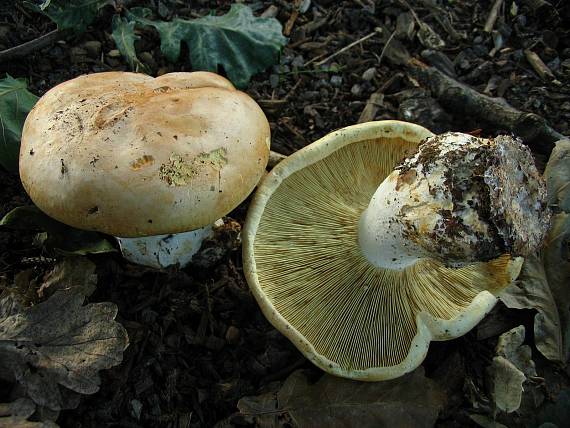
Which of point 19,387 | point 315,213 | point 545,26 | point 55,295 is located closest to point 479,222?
point 315,213

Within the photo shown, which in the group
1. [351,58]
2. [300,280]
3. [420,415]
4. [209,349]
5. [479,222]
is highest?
[479,222]

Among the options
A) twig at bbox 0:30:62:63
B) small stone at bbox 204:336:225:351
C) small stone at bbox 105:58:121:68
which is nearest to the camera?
small stone at bbox 204:336:225:351

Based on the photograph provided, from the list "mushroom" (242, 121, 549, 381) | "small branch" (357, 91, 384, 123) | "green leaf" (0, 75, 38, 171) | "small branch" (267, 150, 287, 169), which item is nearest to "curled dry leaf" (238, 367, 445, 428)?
"mushroom" (242, 121, 549, 381)

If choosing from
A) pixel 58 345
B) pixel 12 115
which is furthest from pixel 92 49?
pixel 58 345

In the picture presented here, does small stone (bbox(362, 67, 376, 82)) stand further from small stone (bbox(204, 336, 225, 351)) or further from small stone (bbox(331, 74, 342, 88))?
small stone (bbox(204, 336, 225, 351))

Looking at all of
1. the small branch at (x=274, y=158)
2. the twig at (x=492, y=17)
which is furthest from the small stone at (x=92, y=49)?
the twig at (x=492, y=17)

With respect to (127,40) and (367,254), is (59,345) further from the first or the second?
(127,40)

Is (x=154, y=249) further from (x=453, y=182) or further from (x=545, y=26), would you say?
(x=545, y=26)
